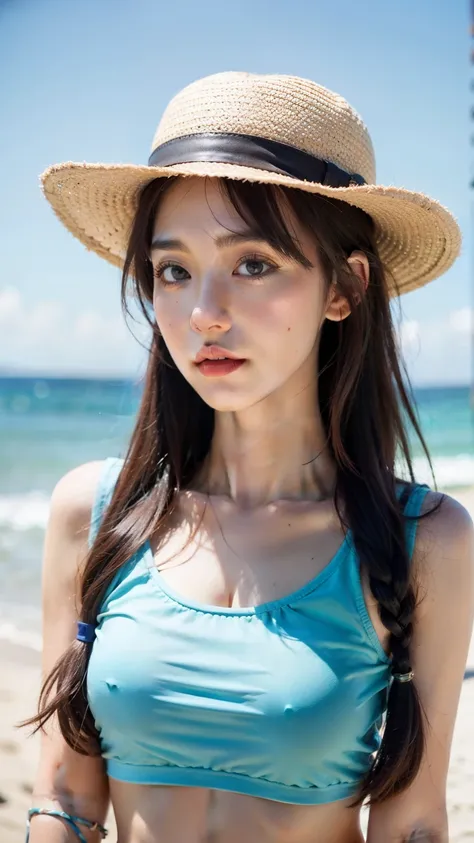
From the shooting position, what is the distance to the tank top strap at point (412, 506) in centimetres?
187

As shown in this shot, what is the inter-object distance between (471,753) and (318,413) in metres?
2.71

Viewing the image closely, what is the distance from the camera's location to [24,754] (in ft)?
13.7

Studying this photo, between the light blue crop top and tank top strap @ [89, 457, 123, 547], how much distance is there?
25 cm

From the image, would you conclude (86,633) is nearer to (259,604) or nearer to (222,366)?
(259,604)

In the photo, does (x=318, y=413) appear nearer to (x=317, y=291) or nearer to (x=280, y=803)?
(x=317, y=291)

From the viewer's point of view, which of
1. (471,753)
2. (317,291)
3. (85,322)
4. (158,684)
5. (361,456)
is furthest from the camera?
(85,322)

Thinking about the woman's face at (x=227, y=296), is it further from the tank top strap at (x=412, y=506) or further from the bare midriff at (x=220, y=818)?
the bare midriff at (x=220, y=818)

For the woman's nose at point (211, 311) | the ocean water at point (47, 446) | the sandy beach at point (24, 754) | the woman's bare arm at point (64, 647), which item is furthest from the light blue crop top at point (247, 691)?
the sandy beach at point (24, 754)

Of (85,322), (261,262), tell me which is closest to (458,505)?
(261,262)

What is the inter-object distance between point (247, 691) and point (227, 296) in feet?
2.53

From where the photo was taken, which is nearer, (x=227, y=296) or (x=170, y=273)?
(x=227, y=296)

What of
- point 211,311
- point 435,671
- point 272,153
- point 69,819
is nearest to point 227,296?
point 211,311

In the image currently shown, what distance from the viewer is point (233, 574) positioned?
1.90 metres

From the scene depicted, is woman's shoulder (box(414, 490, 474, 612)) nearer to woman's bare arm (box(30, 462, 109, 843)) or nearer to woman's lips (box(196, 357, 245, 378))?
woman's lips (box(196, 357, 245, 378))
